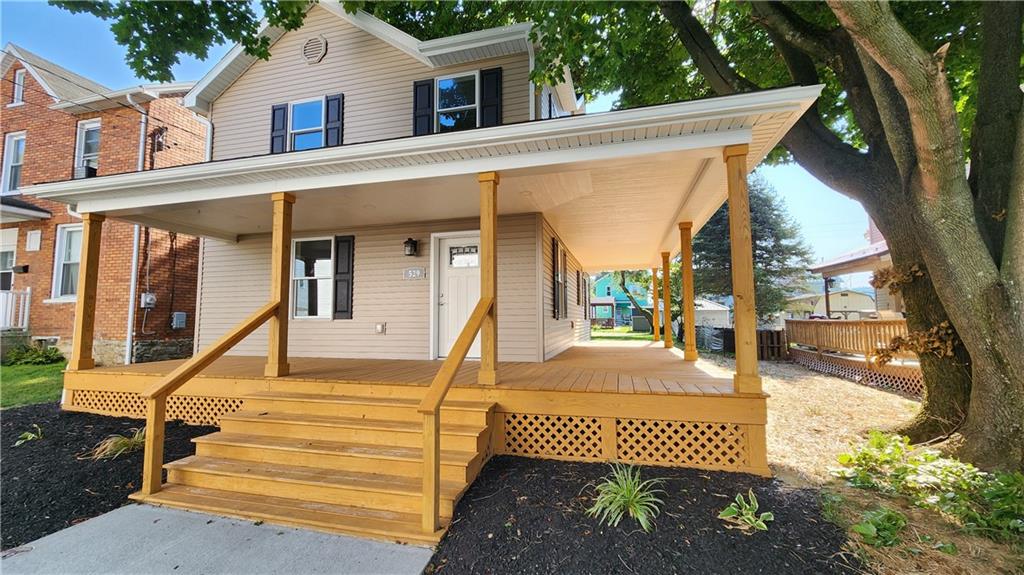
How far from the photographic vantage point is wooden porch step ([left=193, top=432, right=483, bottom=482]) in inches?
130

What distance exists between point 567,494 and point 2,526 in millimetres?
4047

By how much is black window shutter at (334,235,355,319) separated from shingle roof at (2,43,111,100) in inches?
365

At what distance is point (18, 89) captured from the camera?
10.8 metres

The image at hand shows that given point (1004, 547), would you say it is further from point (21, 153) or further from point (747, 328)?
point (21, 153)

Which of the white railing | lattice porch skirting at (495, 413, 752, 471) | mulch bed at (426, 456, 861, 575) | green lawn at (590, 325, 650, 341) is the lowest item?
mulch bed at (426, 456, 861, 575)

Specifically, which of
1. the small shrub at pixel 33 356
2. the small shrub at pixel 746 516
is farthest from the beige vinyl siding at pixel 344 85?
the small shrub at pixel 33 356

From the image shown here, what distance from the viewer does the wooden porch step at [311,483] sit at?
3047 millimetres

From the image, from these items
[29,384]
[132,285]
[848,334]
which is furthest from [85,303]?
[848,334]

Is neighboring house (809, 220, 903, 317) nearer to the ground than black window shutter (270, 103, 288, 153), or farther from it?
nearer to the ground

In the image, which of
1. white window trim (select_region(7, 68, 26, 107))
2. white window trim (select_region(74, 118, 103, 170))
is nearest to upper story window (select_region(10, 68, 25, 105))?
white window trim (select_region(7, 68, 26, 107))

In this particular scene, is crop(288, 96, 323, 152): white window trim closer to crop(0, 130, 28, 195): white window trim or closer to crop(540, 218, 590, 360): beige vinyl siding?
crop(540, 218, 590, 360): beige vinyl siding

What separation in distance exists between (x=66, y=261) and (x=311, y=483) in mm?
11401

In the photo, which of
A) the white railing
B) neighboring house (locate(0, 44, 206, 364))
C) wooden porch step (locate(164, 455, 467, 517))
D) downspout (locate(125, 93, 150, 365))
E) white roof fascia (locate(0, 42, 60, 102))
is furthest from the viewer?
white roof fascia (locate(0, 42, 60, 102))

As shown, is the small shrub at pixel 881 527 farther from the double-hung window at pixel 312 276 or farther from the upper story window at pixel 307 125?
the upper story window at pixel 307 125
